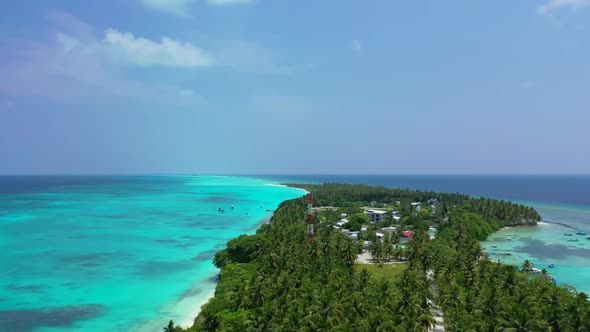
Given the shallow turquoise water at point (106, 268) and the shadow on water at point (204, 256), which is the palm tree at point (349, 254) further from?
the shadow on water at point (204, 256)

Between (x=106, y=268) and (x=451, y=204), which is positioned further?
(x=451, y=204)

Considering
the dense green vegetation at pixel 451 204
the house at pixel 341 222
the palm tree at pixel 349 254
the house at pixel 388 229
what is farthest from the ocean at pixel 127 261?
the house at pixel 341 222

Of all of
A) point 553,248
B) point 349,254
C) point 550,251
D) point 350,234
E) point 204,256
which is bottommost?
point 204,256

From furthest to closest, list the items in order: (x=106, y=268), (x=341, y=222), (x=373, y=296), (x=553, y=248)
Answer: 1. (x=341, y=222)
2. (x=553, y=248)
3. (x=106, y=268)
4. (x=373, y=296)

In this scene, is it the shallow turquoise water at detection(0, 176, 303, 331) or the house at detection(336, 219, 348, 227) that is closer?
the shallow turquoise water at detection(0, 176, 303, 331)

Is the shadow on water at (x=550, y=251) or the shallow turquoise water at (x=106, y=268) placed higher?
the shadow on water at (x=550, y=251)

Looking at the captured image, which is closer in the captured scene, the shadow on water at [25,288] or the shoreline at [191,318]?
the shoreline at [191,318]

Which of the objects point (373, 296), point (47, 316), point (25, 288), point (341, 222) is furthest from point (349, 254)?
point (341, 222)

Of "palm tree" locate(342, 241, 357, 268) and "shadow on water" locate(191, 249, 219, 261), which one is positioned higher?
"palm tree" locate(342, 241, 357, 268)

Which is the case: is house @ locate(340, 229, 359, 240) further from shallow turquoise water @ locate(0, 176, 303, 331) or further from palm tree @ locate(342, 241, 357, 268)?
palm tree @ locate(342, 241, 357, 268)

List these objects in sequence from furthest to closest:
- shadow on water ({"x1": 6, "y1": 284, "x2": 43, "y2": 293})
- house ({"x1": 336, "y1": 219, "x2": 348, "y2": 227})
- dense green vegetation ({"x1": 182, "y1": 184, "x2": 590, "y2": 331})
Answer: house ({"x1": 336, "y1": 219, "x2": 348, "y2": 227}) < shadow on water ({"x1": 6, "y1": 284, "x2": 43, "y2": 293}) < dense green vegetation ({"x1": 182, "y1": 184, "x2": 590, "y2": 331})

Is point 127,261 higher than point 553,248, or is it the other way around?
point 553,248

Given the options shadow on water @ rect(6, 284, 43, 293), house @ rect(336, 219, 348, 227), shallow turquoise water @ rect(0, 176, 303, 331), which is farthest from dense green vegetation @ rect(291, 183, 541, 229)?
shadow on water @ rect(6, 284, 43, 293)

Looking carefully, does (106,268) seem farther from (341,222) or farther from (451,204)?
(451,204)
